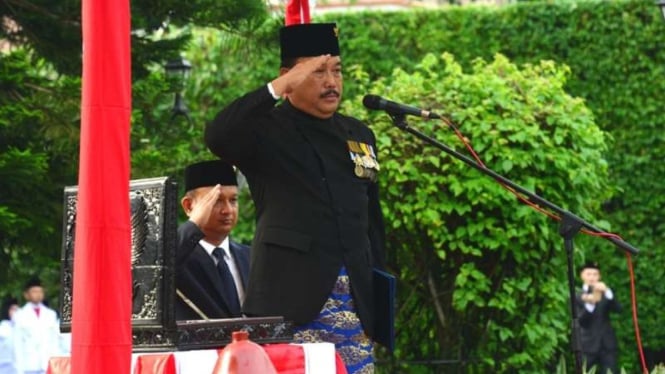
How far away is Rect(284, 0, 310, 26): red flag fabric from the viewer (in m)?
6.32

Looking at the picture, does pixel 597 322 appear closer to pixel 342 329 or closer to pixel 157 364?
pixel 342 329

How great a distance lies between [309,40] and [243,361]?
1.83 m

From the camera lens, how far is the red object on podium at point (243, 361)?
3.96 metres

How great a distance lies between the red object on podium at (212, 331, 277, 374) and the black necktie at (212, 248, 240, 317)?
162 cm

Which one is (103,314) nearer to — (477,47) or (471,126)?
(471,126)

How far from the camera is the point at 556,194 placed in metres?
11.5

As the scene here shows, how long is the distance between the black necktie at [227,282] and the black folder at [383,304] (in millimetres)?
533

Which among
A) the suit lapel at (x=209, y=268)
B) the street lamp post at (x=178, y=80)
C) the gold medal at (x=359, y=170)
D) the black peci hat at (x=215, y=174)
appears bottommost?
the suit lapel at (x=209, y=268)

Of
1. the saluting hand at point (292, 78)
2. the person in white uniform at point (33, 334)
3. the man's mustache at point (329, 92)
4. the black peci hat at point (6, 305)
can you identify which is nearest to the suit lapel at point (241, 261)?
the man's mustache at point (329, 92)

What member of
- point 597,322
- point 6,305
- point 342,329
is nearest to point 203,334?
point 342,329

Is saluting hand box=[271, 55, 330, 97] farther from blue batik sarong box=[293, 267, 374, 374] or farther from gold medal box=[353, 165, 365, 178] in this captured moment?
blue batik sarong box=[293, 267, 374, 374]

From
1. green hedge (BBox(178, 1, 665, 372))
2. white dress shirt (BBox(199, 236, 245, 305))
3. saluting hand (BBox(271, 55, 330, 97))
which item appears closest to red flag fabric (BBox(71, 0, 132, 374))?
saluting hand (BBox(271, 55, 330, 97))

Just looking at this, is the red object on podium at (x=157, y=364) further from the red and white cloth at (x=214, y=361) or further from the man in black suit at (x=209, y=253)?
the man in black suit at (x=209, y=253)

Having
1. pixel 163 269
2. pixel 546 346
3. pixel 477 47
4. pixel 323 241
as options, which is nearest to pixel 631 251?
pixel 323 241
